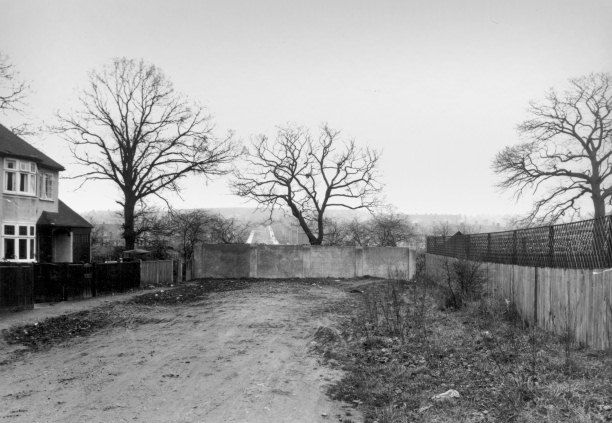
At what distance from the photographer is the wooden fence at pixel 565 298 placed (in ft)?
24.5

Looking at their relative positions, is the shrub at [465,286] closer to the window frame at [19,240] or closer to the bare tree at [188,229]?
the window frame at [19,240]

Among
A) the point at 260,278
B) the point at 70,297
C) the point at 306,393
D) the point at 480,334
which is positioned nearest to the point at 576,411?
the point at 306,393

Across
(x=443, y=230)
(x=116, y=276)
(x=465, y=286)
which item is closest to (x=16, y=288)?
(x=116, y=276)

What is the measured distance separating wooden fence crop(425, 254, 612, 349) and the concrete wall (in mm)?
17191

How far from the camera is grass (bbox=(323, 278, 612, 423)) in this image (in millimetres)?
5691

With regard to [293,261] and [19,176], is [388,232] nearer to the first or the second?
[293,261]

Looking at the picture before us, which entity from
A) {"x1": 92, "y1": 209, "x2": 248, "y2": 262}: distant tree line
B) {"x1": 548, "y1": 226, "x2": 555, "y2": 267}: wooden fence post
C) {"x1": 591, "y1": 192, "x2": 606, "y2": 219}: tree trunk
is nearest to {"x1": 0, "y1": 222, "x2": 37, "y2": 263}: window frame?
{"x1": 92, "y1": 209, "x2": 248, "y2": 262}: distant tree line

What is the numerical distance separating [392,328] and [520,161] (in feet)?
92.1

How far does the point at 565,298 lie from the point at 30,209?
23832 millimetres

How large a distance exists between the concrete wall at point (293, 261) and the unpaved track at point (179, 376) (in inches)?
645

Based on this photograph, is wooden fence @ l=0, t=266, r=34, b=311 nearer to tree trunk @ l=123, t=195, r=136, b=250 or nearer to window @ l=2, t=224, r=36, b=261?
window @ l=2, t=224, r=36, b=261

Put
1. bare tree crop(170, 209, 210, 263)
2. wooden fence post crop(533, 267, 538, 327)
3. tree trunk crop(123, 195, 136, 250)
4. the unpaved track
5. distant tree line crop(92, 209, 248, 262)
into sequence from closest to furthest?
the unpaved track, wooden fence post crop(533, 267, 538, 327), tree trunk crop(123, 195, 136, 250), distant tree line crop(92, 209, 248, 262), bare tree crop(170, 209, 210, 263)

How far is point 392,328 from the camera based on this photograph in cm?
1120

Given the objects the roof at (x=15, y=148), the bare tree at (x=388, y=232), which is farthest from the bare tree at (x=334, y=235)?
the roof at (x=15, y=148)
